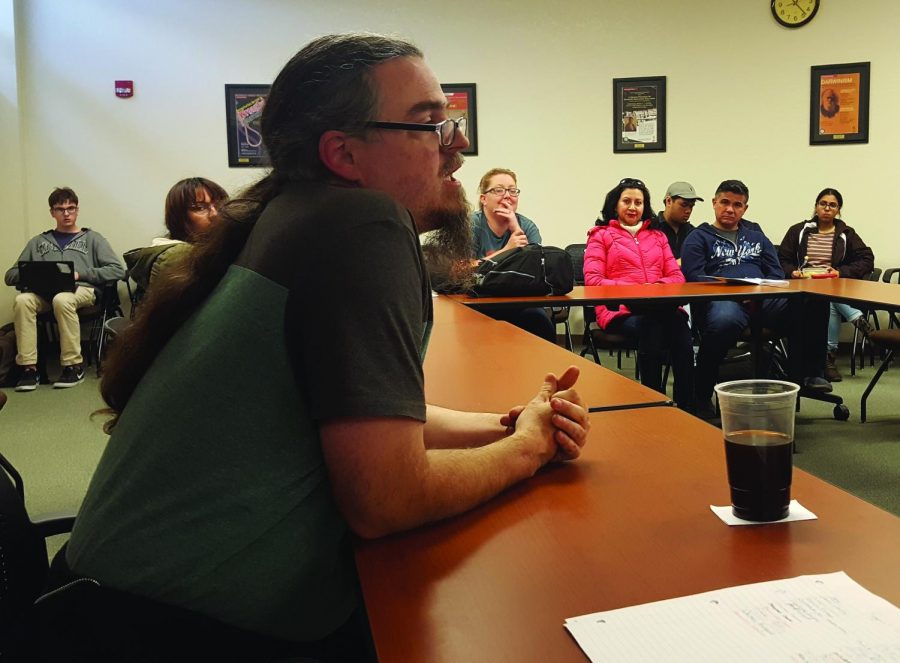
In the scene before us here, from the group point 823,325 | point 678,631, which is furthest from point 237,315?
point 823,325

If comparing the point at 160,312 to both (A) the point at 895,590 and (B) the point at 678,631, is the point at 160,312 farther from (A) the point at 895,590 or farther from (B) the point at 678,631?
(A) the point at 895,590

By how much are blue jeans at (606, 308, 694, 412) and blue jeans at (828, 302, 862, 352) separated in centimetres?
197

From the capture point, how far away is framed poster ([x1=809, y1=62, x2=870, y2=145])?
6125 millimetres

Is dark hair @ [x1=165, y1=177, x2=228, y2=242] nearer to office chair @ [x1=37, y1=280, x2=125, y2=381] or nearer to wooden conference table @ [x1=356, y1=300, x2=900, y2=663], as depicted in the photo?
office chair @ [x1=37, y1=280, x2=125, y2=381]

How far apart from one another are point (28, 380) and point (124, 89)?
7.98ft

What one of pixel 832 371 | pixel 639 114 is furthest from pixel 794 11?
pixel 832 371

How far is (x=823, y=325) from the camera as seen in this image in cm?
402

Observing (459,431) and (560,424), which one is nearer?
(560,424)

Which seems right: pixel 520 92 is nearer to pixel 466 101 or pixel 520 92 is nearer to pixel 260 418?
pixel 466 101

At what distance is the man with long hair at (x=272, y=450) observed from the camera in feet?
2.49

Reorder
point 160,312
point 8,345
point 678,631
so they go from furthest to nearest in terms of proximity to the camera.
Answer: point 8,345, point 160,312, point 678,631

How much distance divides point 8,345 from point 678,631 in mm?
5541

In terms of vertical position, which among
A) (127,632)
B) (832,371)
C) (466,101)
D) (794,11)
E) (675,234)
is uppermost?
(794,11)

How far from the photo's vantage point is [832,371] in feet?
17.0
